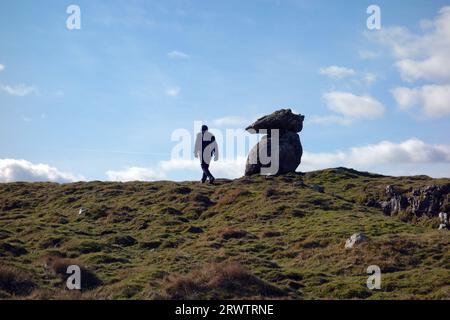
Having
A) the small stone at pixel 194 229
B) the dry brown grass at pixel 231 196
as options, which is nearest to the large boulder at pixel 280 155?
the dry brown grass at pixel 231 196

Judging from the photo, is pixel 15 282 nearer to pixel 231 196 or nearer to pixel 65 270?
pixel 65 270

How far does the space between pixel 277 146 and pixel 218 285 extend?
3099cm

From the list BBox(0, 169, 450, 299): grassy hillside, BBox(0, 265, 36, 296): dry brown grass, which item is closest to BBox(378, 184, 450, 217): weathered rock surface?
BBox(0, 169, 450, 299): grassy hillside

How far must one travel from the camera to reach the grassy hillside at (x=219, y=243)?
1991cm

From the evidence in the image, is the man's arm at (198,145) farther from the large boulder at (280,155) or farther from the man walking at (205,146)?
the large boulder at (280,155)

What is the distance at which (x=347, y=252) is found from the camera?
24938 millimetres

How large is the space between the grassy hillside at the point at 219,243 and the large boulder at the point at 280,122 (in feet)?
17.5

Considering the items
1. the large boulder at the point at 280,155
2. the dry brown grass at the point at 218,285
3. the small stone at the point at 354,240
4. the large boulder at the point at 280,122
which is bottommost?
the dry brown grass at the point at 218,285

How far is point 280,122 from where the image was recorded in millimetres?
50844

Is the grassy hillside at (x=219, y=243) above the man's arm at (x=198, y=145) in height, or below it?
below

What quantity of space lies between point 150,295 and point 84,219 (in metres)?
19.9

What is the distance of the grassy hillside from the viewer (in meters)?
19.9
